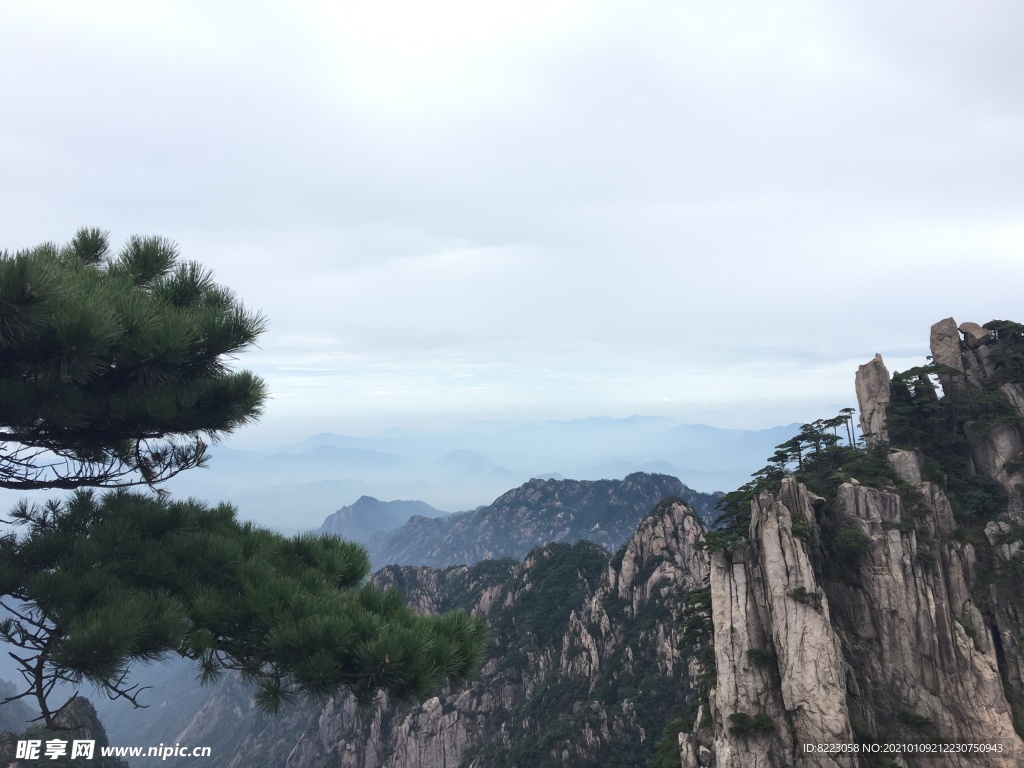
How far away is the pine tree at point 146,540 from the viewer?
4.80m

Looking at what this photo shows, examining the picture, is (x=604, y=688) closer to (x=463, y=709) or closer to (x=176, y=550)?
(x=463, y=709)

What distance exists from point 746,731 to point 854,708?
17.2 feet

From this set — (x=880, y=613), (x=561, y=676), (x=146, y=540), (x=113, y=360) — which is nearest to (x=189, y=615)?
(x=146, y=540)

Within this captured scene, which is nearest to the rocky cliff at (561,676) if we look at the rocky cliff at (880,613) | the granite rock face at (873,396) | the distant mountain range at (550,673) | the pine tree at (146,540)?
the distant mountain range at (550,673)

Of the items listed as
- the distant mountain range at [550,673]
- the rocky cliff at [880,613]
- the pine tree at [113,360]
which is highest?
the pine tree at [113,360]

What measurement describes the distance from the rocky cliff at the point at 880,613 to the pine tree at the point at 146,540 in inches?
895

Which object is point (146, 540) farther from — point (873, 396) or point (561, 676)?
point (561, 676)

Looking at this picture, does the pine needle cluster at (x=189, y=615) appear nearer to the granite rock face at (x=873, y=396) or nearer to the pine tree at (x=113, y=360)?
the pine tree at (x=113, y=360)

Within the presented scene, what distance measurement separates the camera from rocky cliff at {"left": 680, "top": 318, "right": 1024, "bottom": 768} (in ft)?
72.4

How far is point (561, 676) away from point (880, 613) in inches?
1634

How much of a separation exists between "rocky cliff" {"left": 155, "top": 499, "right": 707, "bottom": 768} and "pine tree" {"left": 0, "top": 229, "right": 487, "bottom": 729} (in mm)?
28189

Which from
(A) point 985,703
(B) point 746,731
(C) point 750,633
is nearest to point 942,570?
Answer: (A) point 985,703

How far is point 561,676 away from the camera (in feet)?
190

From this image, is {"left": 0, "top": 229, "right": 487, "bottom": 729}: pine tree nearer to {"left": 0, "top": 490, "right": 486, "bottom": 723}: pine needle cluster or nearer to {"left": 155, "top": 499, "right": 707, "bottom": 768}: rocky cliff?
{"left": 0, "top": 490, "right": 486, "bottom": 723}: pine needle cluster
